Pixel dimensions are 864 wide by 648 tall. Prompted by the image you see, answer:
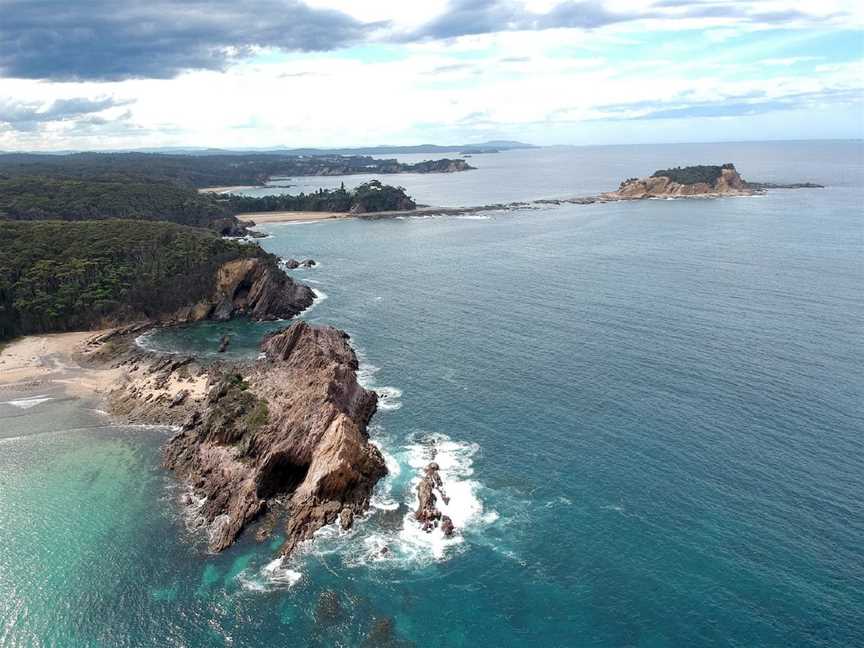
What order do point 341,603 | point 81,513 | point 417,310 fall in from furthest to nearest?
point 417,310 < point 81,513 < point 341,603

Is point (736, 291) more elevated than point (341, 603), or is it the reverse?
point (736, 291)

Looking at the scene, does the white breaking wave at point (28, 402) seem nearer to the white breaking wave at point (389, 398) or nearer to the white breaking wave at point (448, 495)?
the white breaking wave at point (389, 398)

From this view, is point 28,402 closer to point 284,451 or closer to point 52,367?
point 52,367

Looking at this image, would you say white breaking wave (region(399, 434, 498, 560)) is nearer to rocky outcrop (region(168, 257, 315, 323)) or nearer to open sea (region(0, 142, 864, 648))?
open sea (region(0, 142, 864, 648))

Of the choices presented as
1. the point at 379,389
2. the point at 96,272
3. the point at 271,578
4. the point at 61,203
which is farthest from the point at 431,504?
the point at 61,203

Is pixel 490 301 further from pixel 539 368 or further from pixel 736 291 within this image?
pixel 736 291

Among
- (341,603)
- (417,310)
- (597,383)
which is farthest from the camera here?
(417,310)

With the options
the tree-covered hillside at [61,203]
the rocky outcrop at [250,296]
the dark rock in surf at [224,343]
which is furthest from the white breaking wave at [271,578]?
the tree-covered hillside at [61,203]

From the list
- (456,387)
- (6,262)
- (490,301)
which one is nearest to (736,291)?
(490,301)
